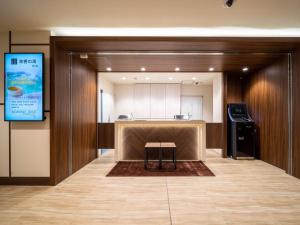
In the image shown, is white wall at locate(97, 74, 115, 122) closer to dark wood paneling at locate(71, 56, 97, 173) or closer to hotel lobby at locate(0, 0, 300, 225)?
dark wood paneling at locate(71, 56, 97, 173)

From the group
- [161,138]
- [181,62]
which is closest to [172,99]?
[161,138]

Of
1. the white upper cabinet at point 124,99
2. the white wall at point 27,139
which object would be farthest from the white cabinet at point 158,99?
the white wall at point 27,139

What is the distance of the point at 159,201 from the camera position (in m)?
3.47

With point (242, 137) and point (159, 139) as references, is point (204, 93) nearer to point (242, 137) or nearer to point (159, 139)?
point (242, 137)

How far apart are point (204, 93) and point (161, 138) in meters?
5.31

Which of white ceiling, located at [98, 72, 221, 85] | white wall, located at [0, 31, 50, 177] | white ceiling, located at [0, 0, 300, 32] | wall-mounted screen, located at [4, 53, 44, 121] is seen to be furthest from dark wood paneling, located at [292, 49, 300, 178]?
wall-mounted screen, located at [4, 53, 44, 121]

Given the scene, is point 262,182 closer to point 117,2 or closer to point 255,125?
point 255,125

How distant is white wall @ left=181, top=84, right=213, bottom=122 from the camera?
36.0ft

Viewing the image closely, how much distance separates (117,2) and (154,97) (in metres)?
7.33

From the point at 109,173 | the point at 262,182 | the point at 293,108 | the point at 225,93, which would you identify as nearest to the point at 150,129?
the point at 109,173

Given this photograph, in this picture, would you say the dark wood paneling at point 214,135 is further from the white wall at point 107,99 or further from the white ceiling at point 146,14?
the white wall at point 107,99

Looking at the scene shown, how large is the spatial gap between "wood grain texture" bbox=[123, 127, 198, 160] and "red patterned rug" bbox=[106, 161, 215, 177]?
0.40 metres

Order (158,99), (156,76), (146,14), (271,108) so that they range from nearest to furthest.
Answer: (146,14)
(271,108)
(156,76)
(158,99)

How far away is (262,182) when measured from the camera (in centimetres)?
447
